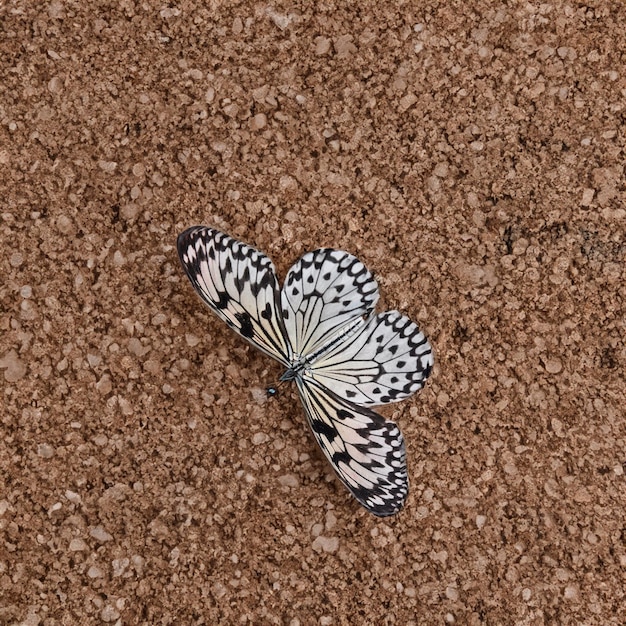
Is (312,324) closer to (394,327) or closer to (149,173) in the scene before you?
(394,327)

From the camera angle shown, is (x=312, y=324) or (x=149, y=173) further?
(x=149, y=173)

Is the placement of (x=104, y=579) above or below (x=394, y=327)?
below

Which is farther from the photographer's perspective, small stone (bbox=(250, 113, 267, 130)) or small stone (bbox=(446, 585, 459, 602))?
small stone (bbox=(250, 113, 267, 130))

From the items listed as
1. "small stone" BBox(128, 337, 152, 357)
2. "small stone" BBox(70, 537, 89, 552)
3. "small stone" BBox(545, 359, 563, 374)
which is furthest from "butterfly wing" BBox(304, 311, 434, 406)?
"small stone" BBox(70, 537, 89, 552)

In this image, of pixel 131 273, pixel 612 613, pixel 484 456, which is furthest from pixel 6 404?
pixel 612 613

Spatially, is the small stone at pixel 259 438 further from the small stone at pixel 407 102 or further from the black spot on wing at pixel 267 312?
the small stone at pixel 407 102

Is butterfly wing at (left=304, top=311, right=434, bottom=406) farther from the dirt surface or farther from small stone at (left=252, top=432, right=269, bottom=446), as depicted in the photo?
small stone at (left=252, top=432, right=269, bottom=446)
